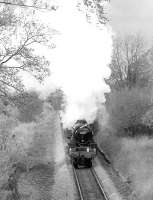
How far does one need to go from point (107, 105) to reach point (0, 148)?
59.1 feet

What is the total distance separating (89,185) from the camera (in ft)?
62.9

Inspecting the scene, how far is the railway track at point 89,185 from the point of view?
56.3 feet

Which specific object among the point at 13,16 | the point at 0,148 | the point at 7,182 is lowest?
the point at 7,182

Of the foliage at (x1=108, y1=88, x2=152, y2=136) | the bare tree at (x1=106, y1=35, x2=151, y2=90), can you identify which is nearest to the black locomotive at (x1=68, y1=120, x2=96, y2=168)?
the foliage at (x1=108, y1=88, x2=152, y2=136)

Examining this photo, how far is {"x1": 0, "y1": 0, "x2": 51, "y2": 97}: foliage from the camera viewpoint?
10977 mm

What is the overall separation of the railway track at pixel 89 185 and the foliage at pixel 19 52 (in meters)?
7.72

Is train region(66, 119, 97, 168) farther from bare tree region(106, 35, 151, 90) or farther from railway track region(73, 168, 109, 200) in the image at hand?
bare tree region(106, 35, 151, 90)

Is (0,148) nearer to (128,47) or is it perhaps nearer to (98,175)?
(98,175)

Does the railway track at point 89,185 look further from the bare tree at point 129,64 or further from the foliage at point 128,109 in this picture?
the bare tree at point 129,64

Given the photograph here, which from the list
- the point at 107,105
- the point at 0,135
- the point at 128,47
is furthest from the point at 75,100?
the point at 128,47

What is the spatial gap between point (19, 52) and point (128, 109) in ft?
64.2

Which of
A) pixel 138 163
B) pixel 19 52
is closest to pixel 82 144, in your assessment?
pixel 138 163

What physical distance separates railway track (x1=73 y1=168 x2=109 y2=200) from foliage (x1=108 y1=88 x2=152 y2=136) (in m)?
8.45

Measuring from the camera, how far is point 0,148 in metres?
16.1
